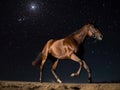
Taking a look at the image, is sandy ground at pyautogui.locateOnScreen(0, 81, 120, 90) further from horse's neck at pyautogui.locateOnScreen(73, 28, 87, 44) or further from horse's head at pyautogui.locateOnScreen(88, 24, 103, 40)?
horse's head at pyautogui.locateOnScreen(88, 24, 103, 40)

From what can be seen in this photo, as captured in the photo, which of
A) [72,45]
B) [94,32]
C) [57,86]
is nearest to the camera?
[57,86]

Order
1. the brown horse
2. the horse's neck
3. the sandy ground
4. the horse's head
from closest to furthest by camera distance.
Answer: the sandy ground < the brown horse < the horse's head < the horse's neck

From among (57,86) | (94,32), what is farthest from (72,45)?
(57,86)

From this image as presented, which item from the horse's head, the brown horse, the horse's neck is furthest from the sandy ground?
the horse's head

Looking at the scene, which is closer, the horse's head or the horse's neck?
the horse's head

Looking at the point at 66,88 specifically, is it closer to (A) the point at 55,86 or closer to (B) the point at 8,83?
(A) the point at 55,86

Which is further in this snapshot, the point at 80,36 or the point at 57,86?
the point at 80,36

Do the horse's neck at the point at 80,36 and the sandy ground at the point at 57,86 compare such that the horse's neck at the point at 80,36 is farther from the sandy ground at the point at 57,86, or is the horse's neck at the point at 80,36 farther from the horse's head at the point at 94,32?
the sandy ground at the point at 57,86

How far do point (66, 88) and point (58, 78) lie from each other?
102 inches

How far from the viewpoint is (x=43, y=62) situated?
1146 centimetres

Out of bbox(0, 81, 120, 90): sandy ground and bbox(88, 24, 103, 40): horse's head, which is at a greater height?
bbox(88, 24, 103, 40): horse's head

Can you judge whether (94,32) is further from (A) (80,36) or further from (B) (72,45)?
(B) (72,45)

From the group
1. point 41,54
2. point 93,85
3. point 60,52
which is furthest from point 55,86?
point 41,54

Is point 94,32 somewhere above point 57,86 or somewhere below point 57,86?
above
